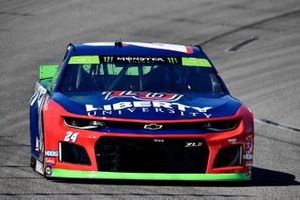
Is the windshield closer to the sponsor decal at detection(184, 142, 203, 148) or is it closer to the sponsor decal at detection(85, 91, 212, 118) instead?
the sponsor decal at detection(85, 91, 212, 118)

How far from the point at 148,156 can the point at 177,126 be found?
380 mm

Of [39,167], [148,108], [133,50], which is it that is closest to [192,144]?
[148,108]

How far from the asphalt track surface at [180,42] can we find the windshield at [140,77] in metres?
1.03

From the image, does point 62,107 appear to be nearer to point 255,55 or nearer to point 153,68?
point 153,68

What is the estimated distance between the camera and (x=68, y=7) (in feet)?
92.5

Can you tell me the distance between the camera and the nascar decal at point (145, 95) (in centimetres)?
1020

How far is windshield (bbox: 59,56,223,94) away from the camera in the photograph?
426 inches

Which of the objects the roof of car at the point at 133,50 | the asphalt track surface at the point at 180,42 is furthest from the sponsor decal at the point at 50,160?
the roof of car at the point at 133,50

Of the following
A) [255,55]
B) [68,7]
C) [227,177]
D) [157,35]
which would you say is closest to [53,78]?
[227,177]

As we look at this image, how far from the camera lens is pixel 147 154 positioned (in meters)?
9.57

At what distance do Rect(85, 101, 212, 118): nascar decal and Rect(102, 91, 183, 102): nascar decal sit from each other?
0.23 meters

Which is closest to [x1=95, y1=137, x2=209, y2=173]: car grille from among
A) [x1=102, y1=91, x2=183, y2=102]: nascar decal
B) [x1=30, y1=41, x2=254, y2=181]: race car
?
[x1=30, y1=41, x2=254, y2=181]: race car

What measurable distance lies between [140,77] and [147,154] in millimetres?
1574

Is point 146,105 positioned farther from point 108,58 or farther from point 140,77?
point 108,58
